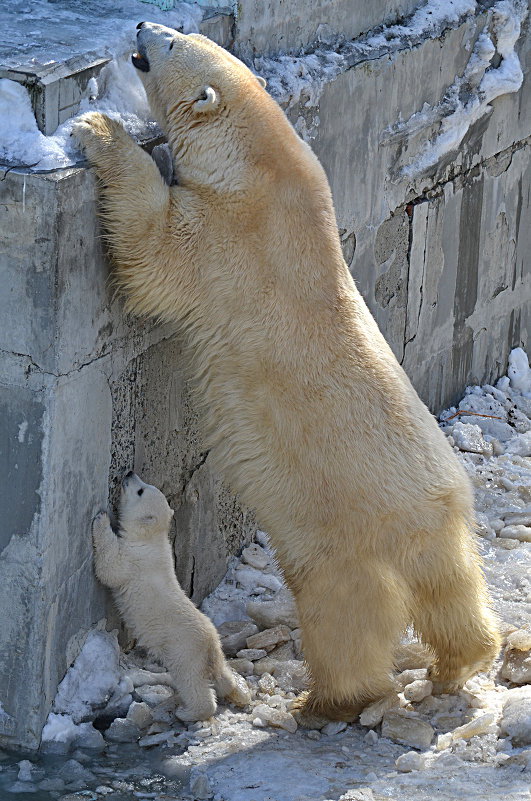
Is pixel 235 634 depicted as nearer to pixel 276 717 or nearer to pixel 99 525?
pixel 276 717

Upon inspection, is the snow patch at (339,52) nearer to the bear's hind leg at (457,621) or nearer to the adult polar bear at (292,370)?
the adult polar bear at (292,370)

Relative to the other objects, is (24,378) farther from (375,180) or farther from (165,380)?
(375,180)

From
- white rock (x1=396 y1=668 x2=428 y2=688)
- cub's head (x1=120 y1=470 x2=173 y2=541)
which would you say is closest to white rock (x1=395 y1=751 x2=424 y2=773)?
white rock (x1=396 y1=668 x2=428 y2=688)

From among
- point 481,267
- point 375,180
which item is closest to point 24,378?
point 375,180

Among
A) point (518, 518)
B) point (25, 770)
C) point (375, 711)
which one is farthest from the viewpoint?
point (518, 518)

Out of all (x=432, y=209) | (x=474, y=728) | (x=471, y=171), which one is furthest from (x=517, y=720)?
(x=471, y=171)

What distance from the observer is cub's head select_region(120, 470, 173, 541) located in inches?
166

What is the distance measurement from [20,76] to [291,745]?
2414 mm

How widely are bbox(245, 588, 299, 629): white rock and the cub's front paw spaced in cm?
102

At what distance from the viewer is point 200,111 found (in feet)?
12.9

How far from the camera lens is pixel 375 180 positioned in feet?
19.5

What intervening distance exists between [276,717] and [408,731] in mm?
481

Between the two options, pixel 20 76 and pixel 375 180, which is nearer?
pixel 20 76

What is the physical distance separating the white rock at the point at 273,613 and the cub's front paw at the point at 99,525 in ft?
3.36
